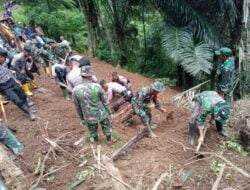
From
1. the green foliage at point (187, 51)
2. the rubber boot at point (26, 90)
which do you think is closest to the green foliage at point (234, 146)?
the green foliage at point (187, 51)

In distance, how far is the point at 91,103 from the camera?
554cm

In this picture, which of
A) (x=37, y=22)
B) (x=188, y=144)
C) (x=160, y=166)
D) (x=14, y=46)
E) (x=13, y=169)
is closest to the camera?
(x=13, y=169)

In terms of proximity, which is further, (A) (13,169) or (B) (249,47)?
(B) (249,47)

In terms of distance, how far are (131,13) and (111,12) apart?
2.40 ft

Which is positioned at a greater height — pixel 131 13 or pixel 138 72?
pixel 131 13

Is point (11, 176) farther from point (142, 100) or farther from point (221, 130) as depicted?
point (221, 130)

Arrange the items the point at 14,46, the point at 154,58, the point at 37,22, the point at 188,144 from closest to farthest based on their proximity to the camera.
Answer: the point at 188,144
the point at 14,46
the point at 154,58
the point at 37,22

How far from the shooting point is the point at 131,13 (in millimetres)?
12188

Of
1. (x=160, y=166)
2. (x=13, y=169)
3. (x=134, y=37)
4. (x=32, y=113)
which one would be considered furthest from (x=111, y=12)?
(x=13, y=169)

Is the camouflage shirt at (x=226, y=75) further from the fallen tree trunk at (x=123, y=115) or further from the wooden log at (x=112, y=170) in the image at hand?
the wooden log at (x=112, y=170)

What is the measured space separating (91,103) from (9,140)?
141 cm

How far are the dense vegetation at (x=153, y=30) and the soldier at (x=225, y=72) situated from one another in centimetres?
123

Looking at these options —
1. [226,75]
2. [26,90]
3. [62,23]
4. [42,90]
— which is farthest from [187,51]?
[62,23]

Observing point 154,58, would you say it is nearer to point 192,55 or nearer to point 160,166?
point 192,55
